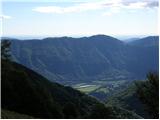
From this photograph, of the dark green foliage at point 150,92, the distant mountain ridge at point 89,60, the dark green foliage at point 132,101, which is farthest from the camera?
the dark green foliage at point 132,101

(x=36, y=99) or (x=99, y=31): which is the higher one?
(x=99, y=31)

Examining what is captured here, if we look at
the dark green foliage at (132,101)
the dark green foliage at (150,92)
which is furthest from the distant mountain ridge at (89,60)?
the dark green foliage at (132,101)

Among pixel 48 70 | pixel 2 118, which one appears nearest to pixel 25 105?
pixel 48 70

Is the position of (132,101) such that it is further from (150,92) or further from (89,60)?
(150,92)

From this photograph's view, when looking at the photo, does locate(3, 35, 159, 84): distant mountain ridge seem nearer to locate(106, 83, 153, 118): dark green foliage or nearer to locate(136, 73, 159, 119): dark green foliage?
locate(136, 73, 159, 119): dark green foliage

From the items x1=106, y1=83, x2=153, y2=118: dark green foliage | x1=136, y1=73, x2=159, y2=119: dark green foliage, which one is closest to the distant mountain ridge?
x1=136, y1=73, x2=159, y2=119: dark green foliage

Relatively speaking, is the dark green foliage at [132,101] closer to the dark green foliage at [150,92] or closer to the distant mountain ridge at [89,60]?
the dark green foliage at [150,92]

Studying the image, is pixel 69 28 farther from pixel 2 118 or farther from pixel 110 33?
pixel 2 118

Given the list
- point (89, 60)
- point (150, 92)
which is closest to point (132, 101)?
point (89, 60)
